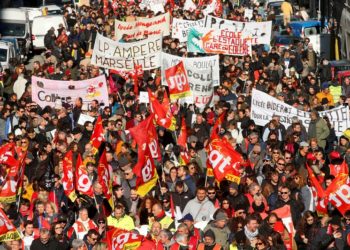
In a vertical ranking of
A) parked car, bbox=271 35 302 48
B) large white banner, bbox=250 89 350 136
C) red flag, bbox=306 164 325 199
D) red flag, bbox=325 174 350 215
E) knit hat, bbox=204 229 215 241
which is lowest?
parked car, bbox=271 35 302 48

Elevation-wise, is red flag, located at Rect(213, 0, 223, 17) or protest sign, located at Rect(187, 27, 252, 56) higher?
protest sign, located at Rect(187, 27, 252, 56)

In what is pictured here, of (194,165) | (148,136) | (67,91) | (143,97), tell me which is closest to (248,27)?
(143,97)

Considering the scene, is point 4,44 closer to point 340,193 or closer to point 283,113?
point 283,113

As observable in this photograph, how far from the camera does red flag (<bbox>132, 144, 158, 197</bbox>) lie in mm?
19750

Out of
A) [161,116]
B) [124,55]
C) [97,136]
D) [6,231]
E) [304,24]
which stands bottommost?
[304,24]

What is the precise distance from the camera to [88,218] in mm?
18156

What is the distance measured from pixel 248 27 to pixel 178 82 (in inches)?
331

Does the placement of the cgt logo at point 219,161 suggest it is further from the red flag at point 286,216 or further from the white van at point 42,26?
the white van at point 42,26

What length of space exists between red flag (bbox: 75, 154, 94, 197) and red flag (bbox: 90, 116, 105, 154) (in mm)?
2239

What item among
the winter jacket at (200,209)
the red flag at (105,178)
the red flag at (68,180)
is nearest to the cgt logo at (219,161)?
the red flag at (105,178)

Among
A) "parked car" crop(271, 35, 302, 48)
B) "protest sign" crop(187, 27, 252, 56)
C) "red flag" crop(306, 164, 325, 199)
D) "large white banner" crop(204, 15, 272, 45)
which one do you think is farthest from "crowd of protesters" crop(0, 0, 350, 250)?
"parked car" crop(271, 35, 302, 48)

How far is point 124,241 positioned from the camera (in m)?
16.8

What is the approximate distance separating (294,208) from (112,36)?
Answer: 20.5m

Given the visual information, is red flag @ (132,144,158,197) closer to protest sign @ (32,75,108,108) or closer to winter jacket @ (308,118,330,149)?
winter jacket @ (308,118,330,149)
